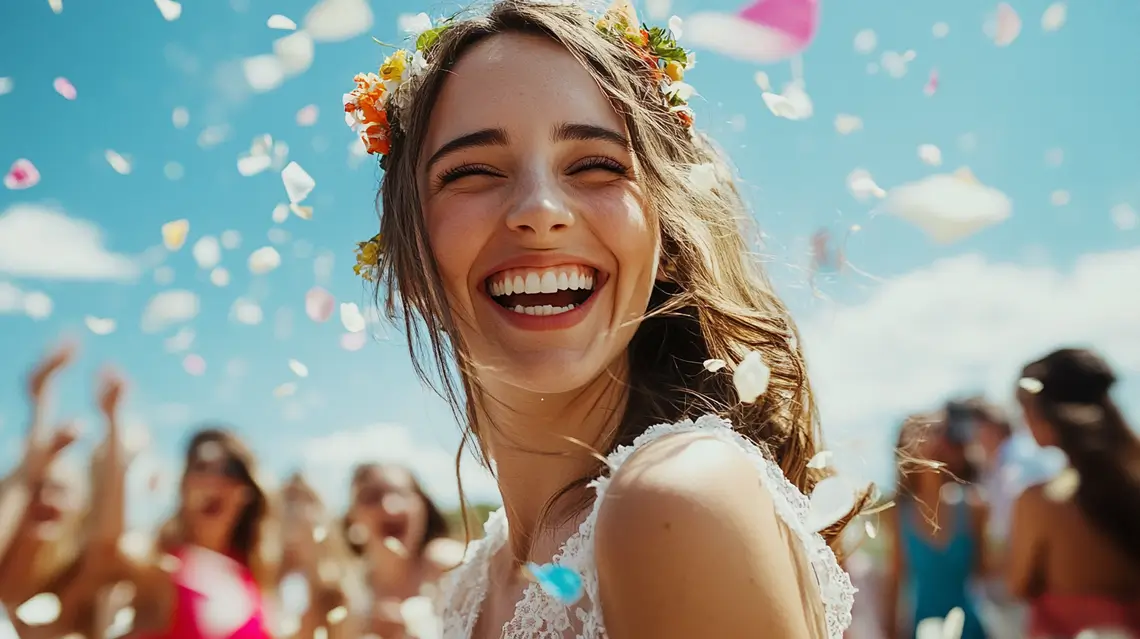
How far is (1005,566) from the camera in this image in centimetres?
503

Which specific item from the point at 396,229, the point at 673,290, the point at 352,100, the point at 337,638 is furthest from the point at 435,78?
the point at 337,638

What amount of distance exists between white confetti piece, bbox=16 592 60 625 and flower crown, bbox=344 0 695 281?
408 centimetres

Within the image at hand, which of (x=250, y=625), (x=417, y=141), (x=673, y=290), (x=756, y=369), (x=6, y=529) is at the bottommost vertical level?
(x=250, y=625)

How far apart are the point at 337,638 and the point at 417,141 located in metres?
4.80

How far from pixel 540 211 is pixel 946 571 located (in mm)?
5244

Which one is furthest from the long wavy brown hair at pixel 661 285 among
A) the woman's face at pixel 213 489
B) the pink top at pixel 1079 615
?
the woman's face at pixel 213 489

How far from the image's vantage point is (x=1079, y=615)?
14.7ft

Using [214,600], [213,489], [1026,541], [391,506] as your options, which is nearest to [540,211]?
[1026,541]

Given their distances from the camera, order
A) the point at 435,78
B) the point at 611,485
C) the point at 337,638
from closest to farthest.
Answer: the point at 611,485 < the point at 435,78 < the point at 337,638

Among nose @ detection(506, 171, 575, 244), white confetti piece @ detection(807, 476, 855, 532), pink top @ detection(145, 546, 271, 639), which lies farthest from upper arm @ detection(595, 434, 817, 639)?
pink top @ detection(145, 546, 271, 639)

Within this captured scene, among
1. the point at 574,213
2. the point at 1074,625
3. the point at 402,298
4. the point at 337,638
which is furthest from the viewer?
the point at 337,638

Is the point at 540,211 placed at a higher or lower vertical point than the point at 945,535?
higher

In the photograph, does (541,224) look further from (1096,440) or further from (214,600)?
(214,600)

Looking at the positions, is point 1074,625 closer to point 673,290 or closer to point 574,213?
point 673,290
